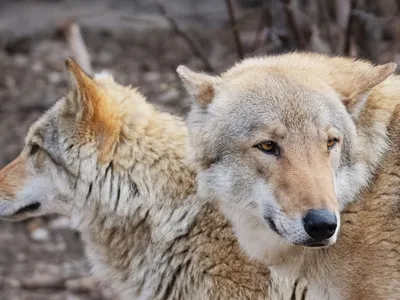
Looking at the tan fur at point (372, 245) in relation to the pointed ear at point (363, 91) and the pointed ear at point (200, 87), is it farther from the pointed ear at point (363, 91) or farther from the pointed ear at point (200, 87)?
the pointed ear at point (200, 87)

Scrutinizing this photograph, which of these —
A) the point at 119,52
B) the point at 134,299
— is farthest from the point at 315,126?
the point at 119,52

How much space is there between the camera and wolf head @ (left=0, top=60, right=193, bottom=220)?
18.4 feet

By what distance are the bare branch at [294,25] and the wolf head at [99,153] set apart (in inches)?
73.9

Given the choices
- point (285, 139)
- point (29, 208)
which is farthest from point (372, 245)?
point (29, 208)

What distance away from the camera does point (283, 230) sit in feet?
14.3

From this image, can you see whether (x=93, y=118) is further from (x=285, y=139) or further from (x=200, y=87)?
(x=285, y=139)

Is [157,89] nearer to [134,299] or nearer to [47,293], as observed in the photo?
[47,293]

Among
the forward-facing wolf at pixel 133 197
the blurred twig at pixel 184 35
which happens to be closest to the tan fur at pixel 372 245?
the forward-facing wolf at pixel 133 197

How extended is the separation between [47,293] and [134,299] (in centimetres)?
195

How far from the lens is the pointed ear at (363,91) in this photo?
4621 millimetres

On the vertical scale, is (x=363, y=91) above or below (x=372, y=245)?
above

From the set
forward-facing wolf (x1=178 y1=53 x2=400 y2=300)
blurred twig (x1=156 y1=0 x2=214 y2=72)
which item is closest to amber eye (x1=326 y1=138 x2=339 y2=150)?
forward-facing wolf (x1=178 y1=53 x2=400 y2=300)

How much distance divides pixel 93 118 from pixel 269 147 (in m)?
1.51

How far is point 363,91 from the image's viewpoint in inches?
182
